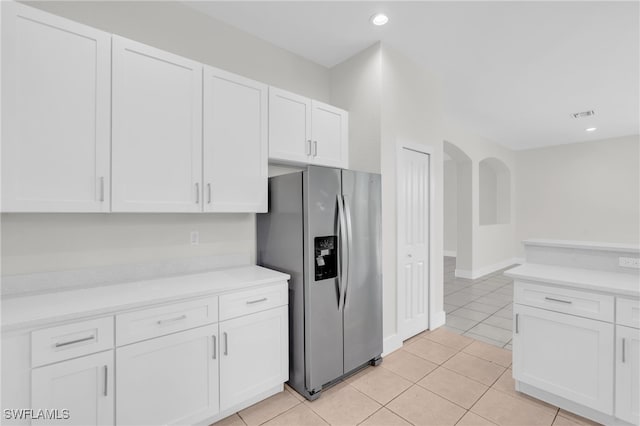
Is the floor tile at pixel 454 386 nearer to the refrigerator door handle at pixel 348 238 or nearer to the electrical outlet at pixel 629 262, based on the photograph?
the refrigerator door handle at pixel 348 238

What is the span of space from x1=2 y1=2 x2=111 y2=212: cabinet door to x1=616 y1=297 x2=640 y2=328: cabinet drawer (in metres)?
3.16

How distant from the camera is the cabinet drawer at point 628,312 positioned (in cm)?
171

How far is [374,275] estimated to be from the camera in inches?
104

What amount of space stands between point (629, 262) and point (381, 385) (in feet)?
6.54

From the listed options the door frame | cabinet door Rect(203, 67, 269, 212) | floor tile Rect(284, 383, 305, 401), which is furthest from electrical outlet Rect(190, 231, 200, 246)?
the door frame

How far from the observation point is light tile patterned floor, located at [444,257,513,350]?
Result: 3312 millimetres

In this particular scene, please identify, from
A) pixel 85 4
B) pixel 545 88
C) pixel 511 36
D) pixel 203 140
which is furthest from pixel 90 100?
pixel 545 88

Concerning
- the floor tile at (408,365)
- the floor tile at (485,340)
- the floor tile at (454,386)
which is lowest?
the floor tile at (408,365)

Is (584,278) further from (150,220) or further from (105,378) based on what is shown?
(150,220)

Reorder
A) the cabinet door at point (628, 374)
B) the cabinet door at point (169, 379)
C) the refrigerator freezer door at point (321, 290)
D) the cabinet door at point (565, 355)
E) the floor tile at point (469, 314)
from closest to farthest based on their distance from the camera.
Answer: the cabinet door at point (169, 379)
the cabinet door at point (628, 374)
the cabinet door at point (565, 355)
the refrigerator freezer door at point (321, 290)
the floor tile at point (469, 314)

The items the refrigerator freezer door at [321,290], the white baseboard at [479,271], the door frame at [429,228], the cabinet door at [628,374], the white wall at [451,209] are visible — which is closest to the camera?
the cabinet door at [628,374]

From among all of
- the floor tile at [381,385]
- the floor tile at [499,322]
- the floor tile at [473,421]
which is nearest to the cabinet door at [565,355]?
the floor tile at [473,421]

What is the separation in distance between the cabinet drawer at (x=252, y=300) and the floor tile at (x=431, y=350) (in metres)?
1.60

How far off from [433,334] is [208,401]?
8.22ft
